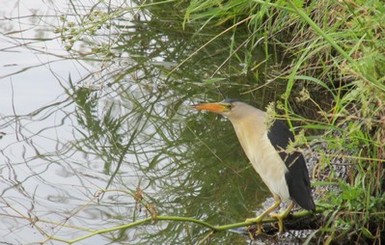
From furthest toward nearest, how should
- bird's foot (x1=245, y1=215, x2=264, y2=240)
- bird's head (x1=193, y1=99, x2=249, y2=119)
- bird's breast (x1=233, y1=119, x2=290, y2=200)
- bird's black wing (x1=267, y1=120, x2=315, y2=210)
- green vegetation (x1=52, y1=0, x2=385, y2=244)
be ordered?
bird's head (x1=193, y1=99, x2=249, y2=119)
bird's foot (x1=245, y1=215, x2=264, y2=240)
bird's breast (x1=233, y1=119, x2=290, y2=200)
bird's black wing (x1=267, y1=120, x2=315, y2=210)
green vegetation (x1=52, y1=0, x2=385, y2=244)

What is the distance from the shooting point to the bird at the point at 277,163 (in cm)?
404

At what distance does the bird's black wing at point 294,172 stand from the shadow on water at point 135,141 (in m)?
0.49

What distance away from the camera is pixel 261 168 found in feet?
13.8

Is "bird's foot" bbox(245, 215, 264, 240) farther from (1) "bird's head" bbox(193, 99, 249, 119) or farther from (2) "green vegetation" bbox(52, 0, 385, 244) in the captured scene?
(1) "bird's head" bbox(193, 99, 249, 119)

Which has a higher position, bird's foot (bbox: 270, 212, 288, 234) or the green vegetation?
the green vegetation

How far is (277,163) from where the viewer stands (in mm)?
4129

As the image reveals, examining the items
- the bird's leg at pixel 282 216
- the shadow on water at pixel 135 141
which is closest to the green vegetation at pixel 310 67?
the shadow on water at pixel 135 141

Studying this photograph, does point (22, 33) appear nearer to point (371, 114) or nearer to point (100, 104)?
point (100, 104)

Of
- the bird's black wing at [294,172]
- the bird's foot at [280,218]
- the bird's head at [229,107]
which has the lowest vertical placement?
the bird's foot at [280,218]

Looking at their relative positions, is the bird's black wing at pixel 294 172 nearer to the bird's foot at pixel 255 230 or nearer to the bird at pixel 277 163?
the bird at pixel 277 163

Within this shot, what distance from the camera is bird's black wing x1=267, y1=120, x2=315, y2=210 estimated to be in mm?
3963

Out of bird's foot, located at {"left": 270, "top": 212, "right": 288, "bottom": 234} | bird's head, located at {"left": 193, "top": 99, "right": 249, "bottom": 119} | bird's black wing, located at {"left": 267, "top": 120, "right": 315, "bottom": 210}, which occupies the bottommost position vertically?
bird's foot, located at {"left": 270, "top": 212, "right": 288, "bottom": 234}

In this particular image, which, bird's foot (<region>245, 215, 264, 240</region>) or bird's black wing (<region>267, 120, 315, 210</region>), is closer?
bird's black wing (<region>267, 120, 315, 210</region>)

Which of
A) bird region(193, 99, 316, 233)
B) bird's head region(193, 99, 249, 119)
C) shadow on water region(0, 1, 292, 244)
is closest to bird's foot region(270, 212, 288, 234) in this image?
bird region(193, 99, 316, 233)
